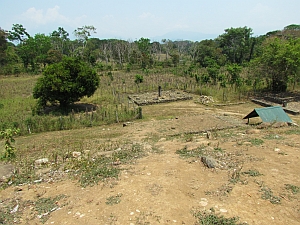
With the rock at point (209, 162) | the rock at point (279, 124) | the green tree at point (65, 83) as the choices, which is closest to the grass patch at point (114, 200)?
the rock at point (209, 162)

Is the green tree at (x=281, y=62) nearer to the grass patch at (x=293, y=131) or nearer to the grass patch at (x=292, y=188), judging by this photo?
the grass patch at (x=293, y=131)

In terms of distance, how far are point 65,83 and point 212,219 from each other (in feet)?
41.8

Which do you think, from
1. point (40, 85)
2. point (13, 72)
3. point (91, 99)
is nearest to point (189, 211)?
point (40, 85)

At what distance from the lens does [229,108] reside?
56.1 ft

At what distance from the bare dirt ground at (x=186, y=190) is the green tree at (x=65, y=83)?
8.75 m

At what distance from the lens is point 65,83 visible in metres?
14.6

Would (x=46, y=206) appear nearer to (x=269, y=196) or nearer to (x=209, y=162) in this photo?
(x=209, y=162)

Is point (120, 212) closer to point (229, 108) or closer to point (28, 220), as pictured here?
point (28, 220)

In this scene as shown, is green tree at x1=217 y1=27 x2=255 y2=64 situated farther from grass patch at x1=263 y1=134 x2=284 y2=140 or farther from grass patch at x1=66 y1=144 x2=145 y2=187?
grass patch at x1=66 y1=144 x2=145 y2=187

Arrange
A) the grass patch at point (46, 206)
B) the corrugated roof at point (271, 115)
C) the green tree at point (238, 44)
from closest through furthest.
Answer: the grass patch at point (46, 206), the corrugated roof at point (271, 115), the green tree at point (238, 44)

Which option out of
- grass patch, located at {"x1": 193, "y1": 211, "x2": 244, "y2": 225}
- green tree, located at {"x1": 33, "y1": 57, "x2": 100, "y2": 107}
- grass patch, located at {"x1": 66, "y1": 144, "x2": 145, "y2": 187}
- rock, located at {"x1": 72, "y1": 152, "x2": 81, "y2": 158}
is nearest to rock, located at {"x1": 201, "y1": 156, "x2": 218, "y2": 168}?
grass patch, located at {"x1": 193, "y1": 211, "x2": 244, "y2": 225}

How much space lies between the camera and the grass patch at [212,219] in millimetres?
4020

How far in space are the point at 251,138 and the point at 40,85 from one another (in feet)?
40.6

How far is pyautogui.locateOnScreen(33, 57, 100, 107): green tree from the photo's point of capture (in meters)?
14.5
